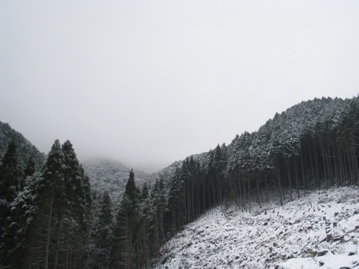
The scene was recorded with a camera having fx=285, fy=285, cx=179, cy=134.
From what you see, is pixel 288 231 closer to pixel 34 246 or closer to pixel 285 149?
pixel 34 246

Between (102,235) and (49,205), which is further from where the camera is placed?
(102,235)

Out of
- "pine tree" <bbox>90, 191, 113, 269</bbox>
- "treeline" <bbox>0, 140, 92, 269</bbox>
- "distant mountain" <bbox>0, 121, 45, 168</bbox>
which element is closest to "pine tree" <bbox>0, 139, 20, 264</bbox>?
"treeline" <bbox>0, 140, 92, 269</bbox>

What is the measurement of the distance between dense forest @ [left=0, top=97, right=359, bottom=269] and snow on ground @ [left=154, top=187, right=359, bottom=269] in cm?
807

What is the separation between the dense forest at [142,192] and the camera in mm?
22984

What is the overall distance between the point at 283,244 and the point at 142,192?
3699 centimetres

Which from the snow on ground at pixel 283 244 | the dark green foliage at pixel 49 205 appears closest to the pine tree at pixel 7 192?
the dark green foliage at pixel 49 205

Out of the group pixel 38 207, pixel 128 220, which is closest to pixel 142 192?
pixel 128 220

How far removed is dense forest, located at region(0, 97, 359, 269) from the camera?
2298 centimetres

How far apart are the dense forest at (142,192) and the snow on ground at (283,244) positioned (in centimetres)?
807

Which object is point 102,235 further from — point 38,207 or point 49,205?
point 49,205

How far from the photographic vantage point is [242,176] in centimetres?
6253

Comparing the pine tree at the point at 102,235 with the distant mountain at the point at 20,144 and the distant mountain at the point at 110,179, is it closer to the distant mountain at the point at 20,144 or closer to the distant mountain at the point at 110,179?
the distant mountain at the point at 20,144

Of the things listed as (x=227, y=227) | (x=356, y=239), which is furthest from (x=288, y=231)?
(x=227, y=227)

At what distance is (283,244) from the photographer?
830 inches
